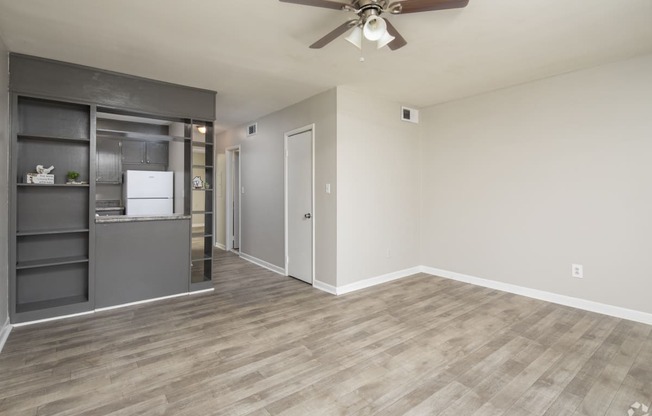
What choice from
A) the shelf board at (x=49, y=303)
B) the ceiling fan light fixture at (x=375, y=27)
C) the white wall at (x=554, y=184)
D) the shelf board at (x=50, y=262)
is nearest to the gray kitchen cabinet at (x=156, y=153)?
the shelf board at (x=50, y=262)

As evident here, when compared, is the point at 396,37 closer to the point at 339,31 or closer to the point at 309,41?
the point at 339,31

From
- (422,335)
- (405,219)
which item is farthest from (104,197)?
(422,335)

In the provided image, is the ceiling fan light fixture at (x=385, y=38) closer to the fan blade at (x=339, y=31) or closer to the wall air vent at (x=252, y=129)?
the fan blade at (x=339, y=31)

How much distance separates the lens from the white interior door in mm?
4336

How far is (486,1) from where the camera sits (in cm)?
213

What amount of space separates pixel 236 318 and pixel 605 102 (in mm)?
4348

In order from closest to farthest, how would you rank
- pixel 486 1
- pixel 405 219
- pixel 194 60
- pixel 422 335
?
pixel 486 1 → pixel 422 335 → pixel 194 60 → pixel 405 219

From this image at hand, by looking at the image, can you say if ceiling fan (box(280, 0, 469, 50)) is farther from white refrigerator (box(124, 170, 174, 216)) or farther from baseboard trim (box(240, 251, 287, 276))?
white refrigerator (box(124, 170, 174, 216))

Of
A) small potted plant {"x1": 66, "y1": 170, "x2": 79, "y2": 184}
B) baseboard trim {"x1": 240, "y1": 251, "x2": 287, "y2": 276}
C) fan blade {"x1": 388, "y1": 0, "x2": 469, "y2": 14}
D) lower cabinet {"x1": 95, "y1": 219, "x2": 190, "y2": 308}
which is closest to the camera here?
fan blade {"x1": 388, "y1": 0, "x2": 469, "y2": 14}

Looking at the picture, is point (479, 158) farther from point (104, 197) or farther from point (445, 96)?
point (104, 197)

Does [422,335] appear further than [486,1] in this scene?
Yes

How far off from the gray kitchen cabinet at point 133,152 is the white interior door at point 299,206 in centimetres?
297

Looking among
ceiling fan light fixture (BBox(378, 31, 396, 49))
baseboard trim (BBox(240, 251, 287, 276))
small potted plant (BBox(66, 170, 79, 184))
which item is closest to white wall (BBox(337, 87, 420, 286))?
baseboard trim (BBox(240, 251, 287, 276))

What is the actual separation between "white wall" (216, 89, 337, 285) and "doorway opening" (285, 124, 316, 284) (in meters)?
0.10
